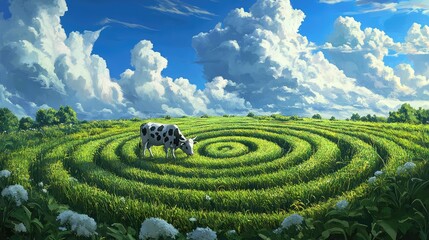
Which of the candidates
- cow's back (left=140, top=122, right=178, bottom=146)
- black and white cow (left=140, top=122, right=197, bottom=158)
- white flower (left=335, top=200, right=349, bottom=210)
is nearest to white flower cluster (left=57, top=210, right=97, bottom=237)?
white flower (left=335, top=200, right=349, bottom=210)

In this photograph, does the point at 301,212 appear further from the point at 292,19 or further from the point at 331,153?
the point at 292,19

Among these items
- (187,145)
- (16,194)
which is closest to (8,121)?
(187,145)

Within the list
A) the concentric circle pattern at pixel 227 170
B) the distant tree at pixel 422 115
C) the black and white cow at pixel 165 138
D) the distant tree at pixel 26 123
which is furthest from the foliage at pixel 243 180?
the distant tree at pixel 422 115

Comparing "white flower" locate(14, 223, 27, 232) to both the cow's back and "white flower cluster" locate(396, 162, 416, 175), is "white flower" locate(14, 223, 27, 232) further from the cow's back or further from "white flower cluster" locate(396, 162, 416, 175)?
"white flower cluster" locate(396, 162, 416, 175)

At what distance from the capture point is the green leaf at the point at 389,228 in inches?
147

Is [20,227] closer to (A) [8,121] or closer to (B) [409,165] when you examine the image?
(A) [8,121]

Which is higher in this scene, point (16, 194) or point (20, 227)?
point (16, 194)

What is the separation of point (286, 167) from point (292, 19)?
1983mm

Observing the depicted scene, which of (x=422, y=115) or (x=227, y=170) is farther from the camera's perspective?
(x=422, y=115)

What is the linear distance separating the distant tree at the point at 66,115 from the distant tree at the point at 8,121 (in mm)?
877

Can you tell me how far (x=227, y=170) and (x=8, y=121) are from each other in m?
4.55

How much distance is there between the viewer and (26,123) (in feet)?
25.8

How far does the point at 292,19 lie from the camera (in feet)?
20.0

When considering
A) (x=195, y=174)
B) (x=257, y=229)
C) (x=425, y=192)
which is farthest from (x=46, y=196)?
(x=425, y=192)
